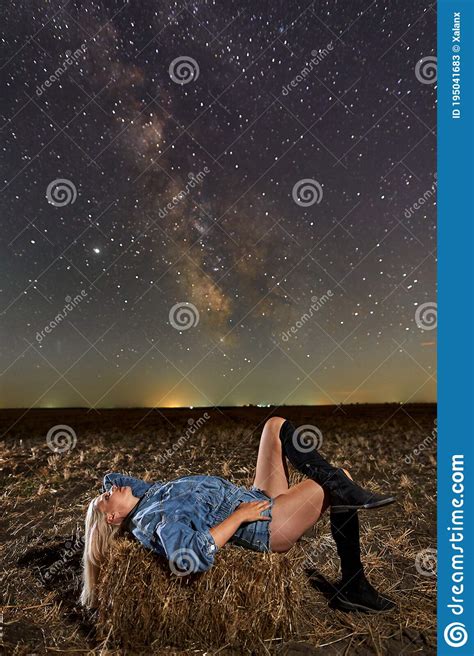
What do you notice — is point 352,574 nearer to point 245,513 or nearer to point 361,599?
point 361,599

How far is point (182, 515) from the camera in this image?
2846mm

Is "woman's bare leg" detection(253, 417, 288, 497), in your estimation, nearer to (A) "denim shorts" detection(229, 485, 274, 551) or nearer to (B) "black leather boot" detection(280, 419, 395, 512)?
(B) "black leather boot" detection(280, 419, 395, 512)

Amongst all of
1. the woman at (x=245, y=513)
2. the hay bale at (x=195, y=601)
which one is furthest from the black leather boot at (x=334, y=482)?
the hay bale at (x=195, y=601)

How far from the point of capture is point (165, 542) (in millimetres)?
2637

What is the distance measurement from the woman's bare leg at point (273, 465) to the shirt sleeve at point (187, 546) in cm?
118

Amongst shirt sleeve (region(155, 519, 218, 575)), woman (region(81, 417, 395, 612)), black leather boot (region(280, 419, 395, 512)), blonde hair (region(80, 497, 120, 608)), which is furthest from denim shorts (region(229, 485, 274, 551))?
blonde hair (region(80, 497, 120, 608))

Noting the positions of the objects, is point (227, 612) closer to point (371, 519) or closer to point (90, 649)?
point (90, 649)

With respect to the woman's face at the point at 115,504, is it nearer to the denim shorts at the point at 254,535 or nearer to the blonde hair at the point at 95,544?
the blonde hair at the point at 95,544

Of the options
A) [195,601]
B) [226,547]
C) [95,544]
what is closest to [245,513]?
[226,547]

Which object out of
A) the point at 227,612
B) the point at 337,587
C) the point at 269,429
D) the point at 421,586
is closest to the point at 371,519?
the point at 421,586

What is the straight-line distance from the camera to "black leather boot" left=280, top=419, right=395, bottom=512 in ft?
10.5

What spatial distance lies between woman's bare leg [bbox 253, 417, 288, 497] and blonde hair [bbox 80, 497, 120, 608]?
51.6 inches

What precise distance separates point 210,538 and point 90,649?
4.65ft

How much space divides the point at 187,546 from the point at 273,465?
4.44ft
